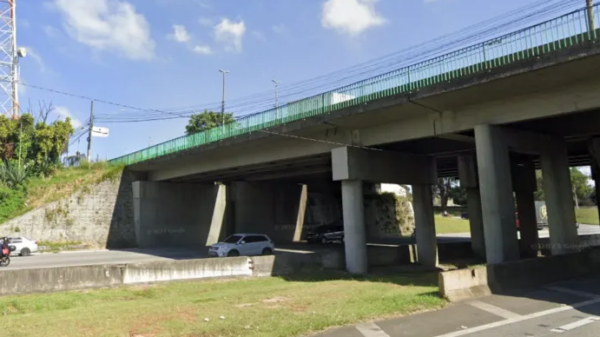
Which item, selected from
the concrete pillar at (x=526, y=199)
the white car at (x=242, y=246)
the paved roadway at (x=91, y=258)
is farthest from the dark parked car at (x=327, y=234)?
the concrete pillar at (x=526, y=199)

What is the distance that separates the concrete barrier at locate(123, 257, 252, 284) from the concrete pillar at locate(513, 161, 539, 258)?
20800 mm

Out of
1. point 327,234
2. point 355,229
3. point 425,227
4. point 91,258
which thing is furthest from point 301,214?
point 355,229

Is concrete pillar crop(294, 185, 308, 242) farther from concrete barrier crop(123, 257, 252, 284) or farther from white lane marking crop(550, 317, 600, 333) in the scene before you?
white lane marking crop(550, 317, 600, 333)

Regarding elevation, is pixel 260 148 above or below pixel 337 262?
above

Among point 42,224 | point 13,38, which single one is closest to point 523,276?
point 42,224

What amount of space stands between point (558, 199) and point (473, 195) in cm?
936

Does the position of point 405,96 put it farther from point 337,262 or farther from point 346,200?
point 337,262

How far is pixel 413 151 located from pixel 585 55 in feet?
→ 42.1

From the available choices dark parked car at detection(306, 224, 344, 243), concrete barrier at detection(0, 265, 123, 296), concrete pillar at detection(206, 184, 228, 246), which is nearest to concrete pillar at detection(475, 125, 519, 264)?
concrete barrier at detection(0, 265, 123, 296)

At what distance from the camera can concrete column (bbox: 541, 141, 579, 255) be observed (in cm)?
2018

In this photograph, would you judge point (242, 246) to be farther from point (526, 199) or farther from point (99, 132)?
point (99, 132)

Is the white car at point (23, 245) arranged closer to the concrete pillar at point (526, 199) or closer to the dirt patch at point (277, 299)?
the dirt patch at point (277, 299)

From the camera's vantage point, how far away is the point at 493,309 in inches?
397

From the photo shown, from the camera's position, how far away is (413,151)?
81.5ft
